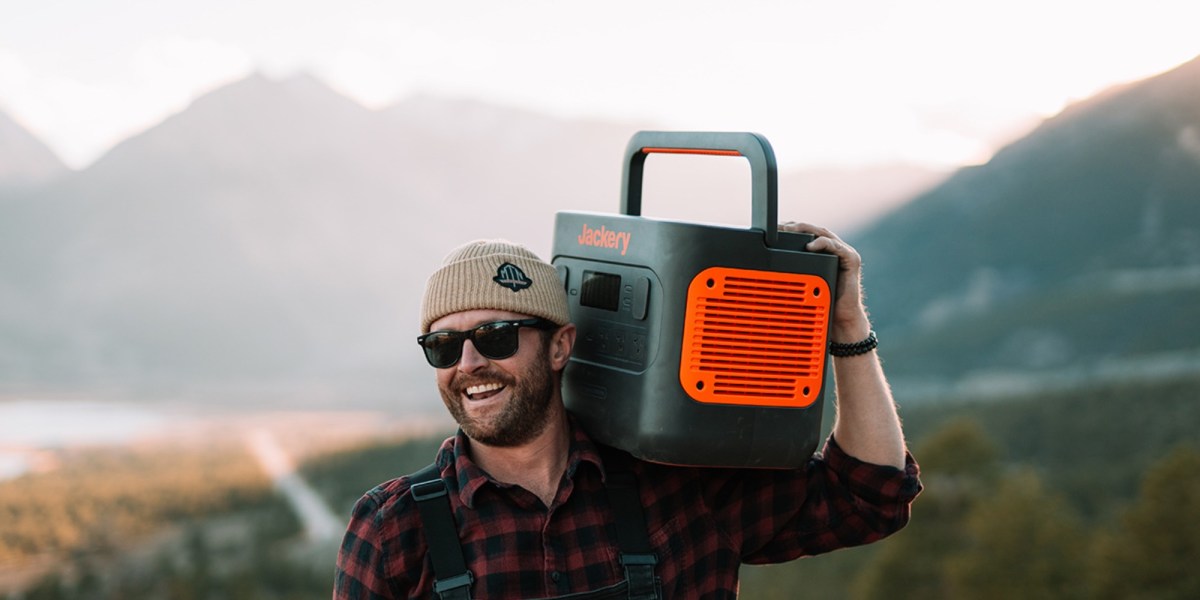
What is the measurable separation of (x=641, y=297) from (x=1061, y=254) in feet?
300

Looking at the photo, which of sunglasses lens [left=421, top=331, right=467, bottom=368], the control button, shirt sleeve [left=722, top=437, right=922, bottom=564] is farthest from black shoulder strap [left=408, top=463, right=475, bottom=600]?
shirt sleeve [left=722, top=437, right=922, bottom=564]

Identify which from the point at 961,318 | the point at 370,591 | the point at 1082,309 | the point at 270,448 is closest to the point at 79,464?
the point at 270,448

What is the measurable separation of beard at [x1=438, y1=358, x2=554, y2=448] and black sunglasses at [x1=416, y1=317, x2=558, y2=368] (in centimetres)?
5

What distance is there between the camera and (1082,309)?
77375mm

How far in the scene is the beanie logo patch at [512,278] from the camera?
2.97 metres

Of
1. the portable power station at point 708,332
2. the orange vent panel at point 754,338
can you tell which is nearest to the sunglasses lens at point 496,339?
the portable power station at point 708,332

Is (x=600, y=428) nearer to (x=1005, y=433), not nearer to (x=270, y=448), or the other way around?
(x=1005, y=433)

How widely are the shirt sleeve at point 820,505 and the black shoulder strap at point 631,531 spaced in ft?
1.12

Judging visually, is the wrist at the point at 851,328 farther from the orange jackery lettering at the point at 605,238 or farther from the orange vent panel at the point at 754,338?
the orange jackery lettering at the point at 605,238

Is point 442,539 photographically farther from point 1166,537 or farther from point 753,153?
point 1166,537

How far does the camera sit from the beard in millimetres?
2932

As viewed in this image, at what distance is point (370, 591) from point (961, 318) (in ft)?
349

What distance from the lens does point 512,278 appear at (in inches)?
117

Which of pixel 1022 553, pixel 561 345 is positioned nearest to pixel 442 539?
pixel 561 345
